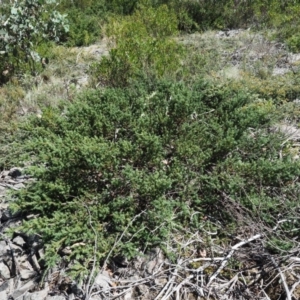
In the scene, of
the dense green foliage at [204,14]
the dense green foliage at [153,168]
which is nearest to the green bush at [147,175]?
the dense green foliage at [153,168]

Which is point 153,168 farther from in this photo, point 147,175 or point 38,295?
point 38,295

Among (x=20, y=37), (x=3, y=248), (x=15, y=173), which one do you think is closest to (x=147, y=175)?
(x=3, y=248)

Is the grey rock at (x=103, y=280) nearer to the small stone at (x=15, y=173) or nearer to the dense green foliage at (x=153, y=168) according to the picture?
the dense green foliage at (x=153, y=168)

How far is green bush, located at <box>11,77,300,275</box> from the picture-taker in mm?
2416

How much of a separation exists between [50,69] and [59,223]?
364 cm

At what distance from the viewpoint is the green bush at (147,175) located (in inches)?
95.1

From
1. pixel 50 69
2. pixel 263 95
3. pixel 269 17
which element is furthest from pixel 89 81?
pixel 269 17

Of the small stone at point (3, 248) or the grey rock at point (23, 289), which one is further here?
the small stone at point (3, 248)

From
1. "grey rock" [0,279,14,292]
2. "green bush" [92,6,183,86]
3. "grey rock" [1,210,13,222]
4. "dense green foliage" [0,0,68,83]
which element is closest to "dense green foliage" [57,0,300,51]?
"dense green foliage" [0,0,68,83]

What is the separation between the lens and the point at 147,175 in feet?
8.78

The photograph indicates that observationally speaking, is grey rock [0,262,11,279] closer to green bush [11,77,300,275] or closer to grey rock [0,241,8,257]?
grey rock [0,241,8,257]

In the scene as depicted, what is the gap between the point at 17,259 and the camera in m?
2.50

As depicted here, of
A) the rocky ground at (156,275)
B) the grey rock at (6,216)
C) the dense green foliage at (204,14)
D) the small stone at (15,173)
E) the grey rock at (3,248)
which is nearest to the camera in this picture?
the rocky ground at (156,275)

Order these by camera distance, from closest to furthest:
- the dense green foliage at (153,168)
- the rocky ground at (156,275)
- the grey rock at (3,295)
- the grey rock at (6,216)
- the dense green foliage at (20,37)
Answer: the rocky ground at (156,275), the grey rock at (3,295), the dense green foliage at (153,168), the grey rock at (6,216), the dense green foliage at (20,37)
